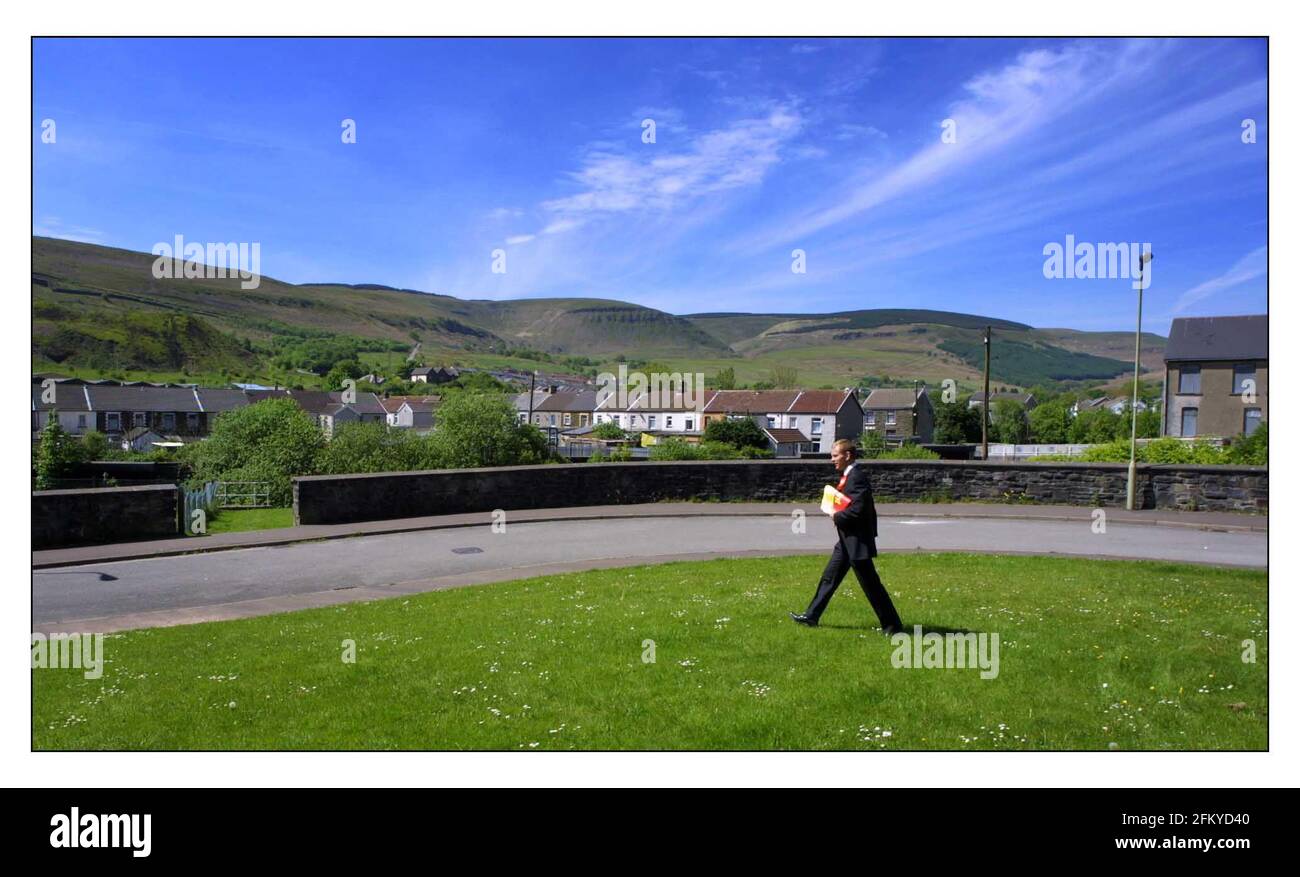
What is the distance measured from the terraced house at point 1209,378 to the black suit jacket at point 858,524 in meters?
52.0

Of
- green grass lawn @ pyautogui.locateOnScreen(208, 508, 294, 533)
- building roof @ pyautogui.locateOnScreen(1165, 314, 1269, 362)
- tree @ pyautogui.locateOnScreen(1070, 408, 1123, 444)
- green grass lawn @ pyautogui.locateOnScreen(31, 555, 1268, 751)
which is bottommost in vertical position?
green grass lawn @ pyautogui.locateOnScreen(208, 508, 294, 533)

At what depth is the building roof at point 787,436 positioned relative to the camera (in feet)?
295

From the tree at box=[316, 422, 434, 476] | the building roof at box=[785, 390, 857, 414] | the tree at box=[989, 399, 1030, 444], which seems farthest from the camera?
the tree at box=[989, 399, 1030, 444]

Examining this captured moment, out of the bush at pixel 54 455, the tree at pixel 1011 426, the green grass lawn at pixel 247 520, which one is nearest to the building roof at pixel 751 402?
the tree at pixel 1011 426

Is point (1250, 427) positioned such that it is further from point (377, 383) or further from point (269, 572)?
point (377, 383)

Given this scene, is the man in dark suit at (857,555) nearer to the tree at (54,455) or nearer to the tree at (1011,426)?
the tree at (54,455)

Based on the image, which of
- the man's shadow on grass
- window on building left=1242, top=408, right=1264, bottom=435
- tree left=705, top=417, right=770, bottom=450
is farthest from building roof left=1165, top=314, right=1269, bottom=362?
the man's shadow on grass

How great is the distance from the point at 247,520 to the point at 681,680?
17564 mm

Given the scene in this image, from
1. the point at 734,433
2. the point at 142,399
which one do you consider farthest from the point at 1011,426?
the point at 142,399

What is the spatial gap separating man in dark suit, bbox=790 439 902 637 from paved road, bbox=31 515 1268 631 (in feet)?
18.0

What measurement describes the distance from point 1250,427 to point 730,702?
5877 centimetres

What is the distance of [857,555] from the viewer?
7.60 m

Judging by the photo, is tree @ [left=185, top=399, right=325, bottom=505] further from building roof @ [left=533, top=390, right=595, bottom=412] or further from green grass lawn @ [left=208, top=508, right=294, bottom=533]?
building roof @ [left=533, top=390, right=595, bottom=412]

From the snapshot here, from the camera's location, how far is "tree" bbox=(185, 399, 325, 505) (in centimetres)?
2906
